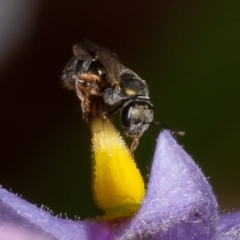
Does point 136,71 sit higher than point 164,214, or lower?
lower

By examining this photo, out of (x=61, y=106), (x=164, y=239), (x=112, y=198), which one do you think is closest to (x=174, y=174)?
(x=164, y=239)

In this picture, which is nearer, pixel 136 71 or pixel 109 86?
pixel 109 86

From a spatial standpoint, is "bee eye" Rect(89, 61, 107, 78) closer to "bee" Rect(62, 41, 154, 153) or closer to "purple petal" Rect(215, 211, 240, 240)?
"bee" Rect(62, 41, 154, 153)

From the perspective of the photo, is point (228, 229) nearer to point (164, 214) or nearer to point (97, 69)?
point (164, 214)

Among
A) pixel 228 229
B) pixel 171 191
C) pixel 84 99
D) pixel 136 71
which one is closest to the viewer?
pixel 171 191

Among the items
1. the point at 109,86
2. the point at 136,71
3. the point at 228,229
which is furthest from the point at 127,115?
the point at 136,71

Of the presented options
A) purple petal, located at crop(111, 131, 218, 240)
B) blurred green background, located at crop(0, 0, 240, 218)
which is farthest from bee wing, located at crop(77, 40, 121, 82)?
purple petal, located at crop(111, 131, 218, 240)
